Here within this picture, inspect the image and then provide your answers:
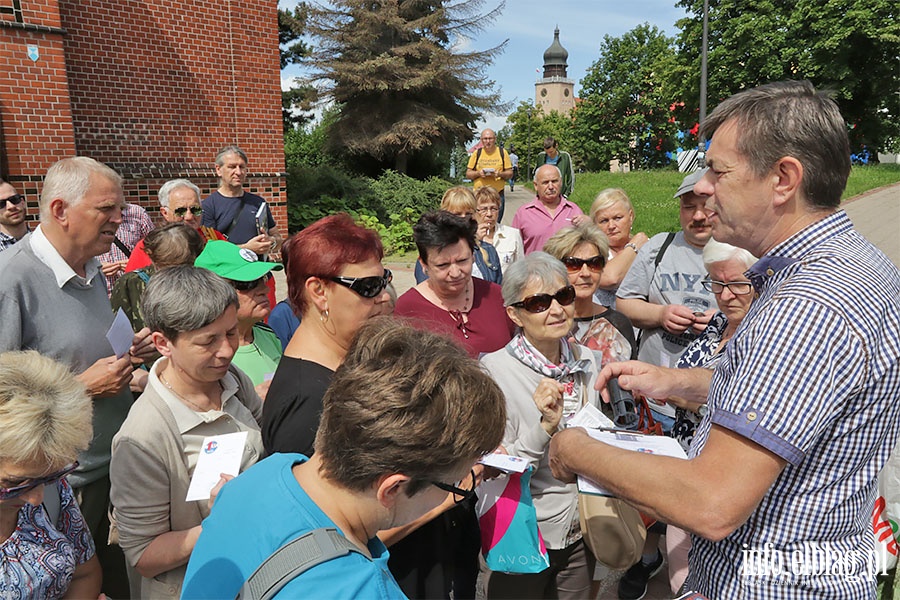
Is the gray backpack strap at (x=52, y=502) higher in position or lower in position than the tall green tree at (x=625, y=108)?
lower

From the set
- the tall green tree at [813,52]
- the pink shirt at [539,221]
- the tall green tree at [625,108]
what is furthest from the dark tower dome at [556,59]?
the pink shirt at [539,221]

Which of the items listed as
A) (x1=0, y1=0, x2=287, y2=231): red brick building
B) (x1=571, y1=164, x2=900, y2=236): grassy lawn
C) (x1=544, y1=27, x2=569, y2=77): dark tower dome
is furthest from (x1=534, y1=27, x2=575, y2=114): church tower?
(x1=0, y1=0, x2=287, y2=231): red brick building

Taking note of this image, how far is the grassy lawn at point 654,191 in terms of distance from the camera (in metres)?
14.7

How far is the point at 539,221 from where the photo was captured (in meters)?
6.48

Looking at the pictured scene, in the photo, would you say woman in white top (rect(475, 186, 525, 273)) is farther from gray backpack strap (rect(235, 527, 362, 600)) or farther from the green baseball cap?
gray backpack strap (rect(235, 527, 362, 600))

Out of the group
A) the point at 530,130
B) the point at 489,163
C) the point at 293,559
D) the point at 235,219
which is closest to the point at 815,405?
the point at 293,559

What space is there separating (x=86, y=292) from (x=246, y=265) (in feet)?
2.53

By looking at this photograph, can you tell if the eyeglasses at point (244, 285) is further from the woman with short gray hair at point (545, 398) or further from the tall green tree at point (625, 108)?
the tall green tree at point (625, 108)

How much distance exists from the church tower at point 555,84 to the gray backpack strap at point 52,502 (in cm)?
11271

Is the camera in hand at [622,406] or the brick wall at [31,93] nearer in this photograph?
the camera in hand at [622,406]

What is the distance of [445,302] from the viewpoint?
371cm

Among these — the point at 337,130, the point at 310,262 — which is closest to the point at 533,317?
the point at 310,262

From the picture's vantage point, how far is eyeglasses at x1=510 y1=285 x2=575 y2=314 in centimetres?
300

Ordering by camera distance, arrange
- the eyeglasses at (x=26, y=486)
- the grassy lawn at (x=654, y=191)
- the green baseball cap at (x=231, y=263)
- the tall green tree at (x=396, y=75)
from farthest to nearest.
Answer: the tall green tree at (x=396, y=75), the grassy lawn at (x=654, y=191), the green baseball cap at (x=231, y=263), the eyeglasses at (x=26, y=486)
